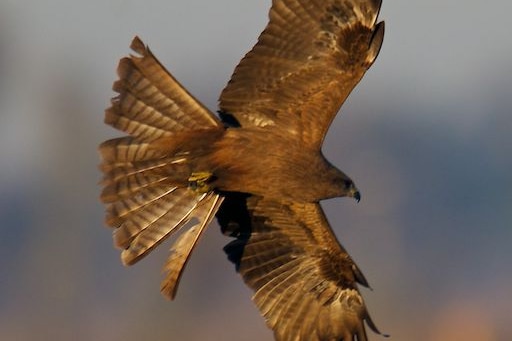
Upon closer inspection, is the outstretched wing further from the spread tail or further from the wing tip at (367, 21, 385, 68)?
the spread tail

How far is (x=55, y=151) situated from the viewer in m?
56.9

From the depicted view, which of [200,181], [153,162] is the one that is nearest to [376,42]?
[200,181]

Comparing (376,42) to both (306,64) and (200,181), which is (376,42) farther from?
(200,181)

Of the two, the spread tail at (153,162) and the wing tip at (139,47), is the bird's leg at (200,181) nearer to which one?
the spread tail at (153,162)

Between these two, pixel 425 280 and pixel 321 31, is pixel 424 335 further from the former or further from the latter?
pixel 321 31

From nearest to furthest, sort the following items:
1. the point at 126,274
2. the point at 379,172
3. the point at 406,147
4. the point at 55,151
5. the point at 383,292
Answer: the point at 383,292 → the point at 126,274 → the point at 55,151 → the point at 379,172 → the point at 406,147

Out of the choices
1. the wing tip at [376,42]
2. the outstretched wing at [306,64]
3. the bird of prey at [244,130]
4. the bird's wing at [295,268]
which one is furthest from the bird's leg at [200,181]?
the wing tip at [376,42]

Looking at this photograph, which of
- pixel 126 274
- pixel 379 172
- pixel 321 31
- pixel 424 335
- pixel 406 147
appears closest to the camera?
pixel 321 31

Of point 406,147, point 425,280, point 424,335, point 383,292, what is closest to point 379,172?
point 406,147

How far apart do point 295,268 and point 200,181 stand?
1266 mm

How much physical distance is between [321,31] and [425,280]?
32.8 meters

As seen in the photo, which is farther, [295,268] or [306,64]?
[295,268]

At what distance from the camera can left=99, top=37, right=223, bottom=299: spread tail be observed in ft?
48.3

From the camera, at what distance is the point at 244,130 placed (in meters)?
15.0
